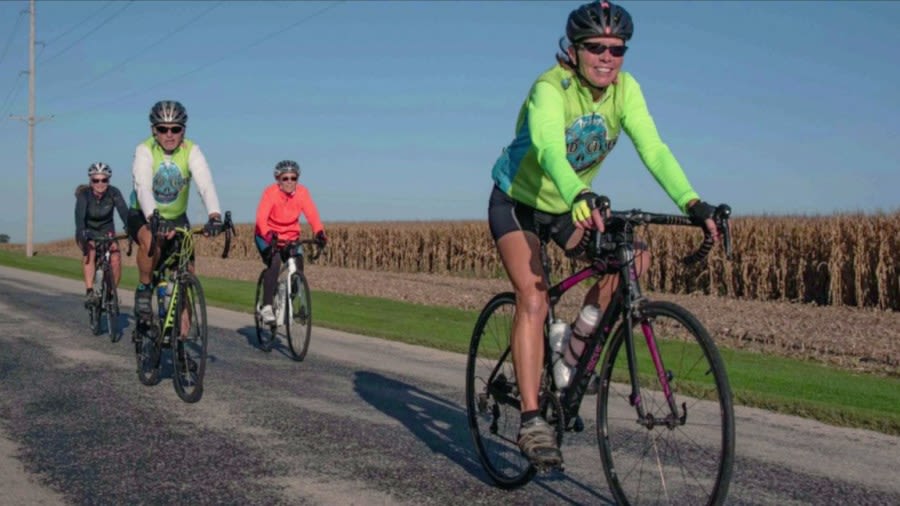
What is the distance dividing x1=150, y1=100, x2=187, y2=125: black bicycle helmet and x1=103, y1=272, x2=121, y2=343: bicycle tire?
4.27m

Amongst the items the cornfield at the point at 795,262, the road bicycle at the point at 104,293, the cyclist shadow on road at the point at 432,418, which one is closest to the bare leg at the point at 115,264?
the road bicycle at the point at 104,293

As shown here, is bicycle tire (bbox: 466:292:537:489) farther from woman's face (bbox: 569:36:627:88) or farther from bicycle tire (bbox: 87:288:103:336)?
bicycle tire (bbox: 87:288:103:336)

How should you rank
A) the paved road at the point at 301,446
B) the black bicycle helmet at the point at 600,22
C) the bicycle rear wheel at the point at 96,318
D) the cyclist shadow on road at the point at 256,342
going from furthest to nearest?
the bicycle rear wheel at the point at 96,318 < the cyclist shadow on road at the point at 256,342 < the paved road at the point at 301,446 < the black bicycle helmet at the point at 600,22

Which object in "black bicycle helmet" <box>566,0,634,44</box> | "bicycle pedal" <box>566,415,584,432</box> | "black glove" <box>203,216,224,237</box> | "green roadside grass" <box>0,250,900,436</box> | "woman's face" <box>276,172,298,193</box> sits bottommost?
"green roadside grass" <box>0,250,900,436</box>

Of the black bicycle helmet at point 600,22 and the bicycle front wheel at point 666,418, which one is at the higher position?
the black bicycle helmet at point 600,22

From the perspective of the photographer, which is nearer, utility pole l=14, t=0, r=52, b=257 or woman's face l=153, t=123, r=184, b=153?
woman's face l=153, t=123, r=184, b=153

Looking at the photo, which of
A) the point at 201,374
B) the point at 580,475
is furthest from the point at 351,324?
the point at 580,475

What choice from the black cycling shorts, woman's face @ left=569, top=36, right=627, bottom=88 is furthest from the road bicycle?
woman's face @ left=569, top=36, right=627, bottom=88

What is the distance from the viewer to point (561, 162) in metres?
4.71

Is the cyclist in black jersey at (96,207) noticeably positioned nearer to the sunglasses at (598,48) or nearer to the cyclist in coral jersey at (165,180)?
the cyclist in coral jersey at (165,180)

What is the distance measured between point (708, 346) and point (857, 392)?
682cm

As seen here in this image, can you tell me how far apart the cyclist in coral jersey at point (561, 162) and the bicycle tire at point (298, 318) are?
6273mm

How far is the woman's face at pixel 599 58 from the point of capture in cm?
492

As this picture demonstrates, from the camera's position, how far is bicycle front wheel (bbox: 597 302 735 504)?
13.3 feet
